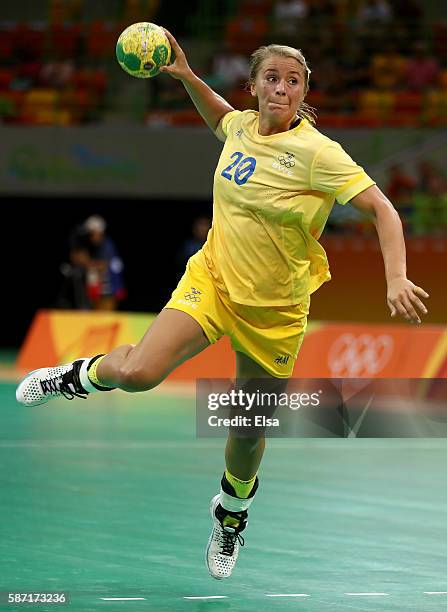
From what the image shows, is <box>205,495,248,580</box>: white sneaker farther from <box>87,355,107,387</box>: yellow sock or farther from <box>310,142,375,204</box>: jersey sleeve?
<box>310,142,375,204</box>: jersey sleeve

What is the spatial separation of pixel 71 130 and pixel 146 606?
16132mm

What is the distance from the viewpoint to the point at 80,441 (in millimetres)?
11461

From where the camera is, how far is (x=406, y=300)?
534cm

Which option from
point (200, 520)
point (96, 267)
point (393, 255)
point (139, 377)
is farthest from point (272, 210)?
point (96, 267)

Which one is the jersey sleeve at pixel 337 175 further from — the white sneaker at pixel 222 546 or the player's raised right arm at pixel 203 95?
the white sneaker at pixel 222 546

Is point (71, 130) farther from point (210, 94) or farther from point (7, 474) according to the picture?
point (210, 94)

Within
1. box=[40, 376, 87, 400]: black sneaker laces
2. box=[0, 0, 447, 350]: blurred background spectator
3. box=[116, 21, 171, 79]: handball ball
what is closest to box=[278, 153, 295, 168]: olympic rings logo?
box=[116, 21, 171, 79]: handball ball

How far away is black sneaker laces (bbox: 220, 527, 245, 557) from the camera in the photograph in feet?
21.4

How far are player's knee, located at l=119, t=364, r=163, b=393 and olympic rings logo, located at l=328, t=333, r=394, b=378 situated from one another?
892cm

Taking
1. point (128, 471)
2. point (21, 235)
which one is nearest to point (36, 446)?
point (128, 471)

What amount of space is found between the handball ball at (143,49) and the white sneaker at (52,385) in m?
1.66

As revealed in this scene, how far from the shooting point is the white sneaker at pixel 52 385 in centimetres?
648

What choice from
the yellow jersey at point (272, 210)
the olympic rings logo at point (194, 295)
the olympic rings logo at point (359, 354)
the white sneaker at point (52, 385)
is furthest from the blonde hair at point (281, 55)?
the olympic rings logo at point (359, 354)

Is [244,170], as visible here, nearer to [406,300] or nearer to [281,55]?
[281,55]
